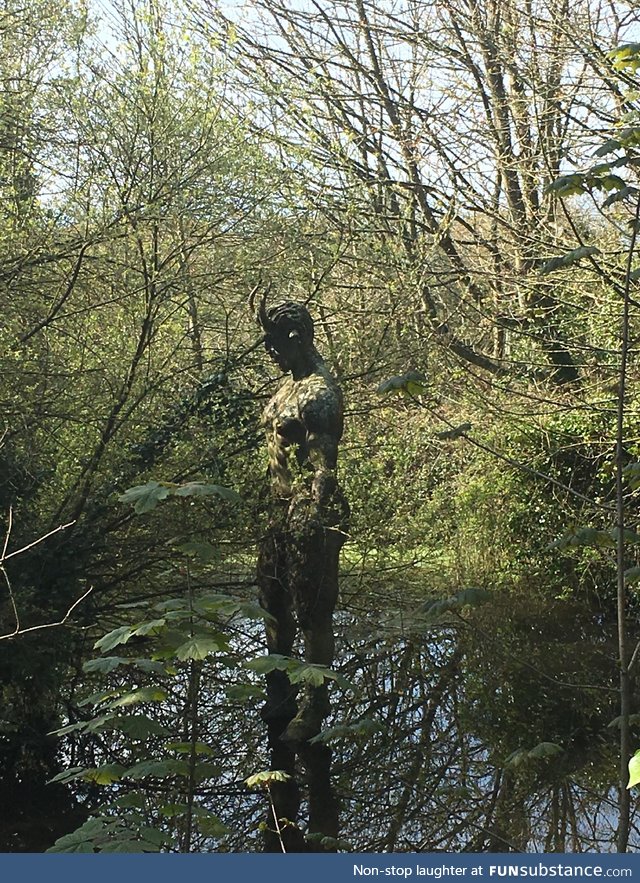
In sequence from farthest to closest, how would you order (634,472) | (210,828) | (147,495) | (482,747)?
(482,747) → (210,828) → (634,472) → (147,495)

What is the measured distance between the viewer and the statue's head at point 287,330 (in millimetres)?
6492

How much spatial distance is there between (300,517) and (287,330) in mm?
1209

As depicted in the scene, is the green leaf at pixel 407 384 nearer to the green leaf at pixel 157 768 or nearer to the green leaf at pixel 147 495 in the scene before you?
the green leaf at pixel 147 495

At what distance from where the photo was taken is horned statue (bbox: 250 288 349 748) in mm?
6113

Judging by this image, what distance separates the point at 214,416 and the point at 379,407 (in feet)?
6.99

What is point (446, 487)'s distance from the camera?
11430mm

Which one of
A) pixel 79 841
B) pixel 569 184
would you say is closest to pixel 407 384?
pixel 569 184

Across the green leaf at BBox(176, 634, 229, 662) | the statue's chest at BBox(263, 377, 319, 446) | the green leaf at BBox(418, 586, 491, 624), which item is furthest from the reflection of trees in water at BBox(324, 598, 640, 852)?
the statue's chest at BBox(263, 377, 319, 446)

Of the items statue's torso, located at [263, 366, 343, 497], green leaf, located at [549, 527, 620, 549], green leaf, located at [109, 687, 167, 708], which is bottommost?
green leaf, located at [109, 687, 167, 708]

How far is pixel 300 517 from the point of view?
20.3 feet

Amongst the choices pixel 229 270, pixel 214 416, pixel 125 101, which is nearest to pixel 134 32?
pixel 125 101

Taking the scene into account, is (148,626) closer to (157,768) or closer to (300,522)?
(157,768)

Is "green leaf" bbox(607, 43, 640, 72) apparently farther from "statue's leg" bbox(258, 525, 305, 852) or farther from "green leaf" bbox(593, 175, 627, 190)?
"statue's leg" bbox(258, 525, 305, 852)

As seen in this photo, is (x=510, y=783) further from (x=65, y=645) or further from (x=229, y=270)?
(x=229, y=270)
